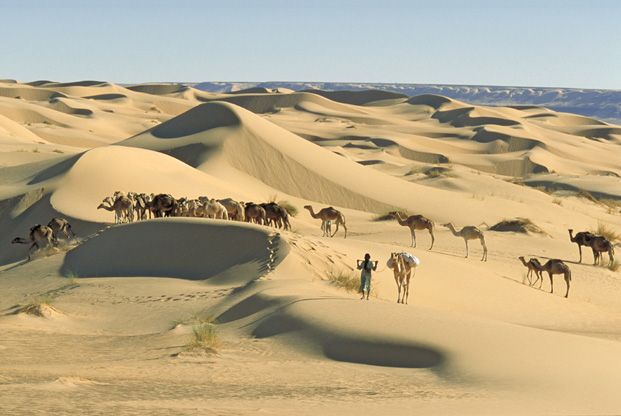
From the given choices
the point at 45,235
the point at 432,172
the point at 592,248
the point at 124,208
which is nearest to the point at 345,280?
the point at 45,235

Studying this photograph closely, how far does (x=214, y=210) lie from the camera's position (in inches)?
822

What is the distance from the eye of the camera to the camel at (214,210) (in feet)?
68.3

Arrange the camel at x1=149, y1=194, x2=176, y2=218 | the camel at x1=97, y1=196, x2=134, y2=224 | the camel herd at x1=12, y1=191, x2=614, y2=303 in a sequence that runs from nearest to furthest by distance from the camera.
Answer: the camel herd at x1=12, y1=191, x2=614, y2=303 → the camel at x1=149, y1=194, x2=176, y2=218 → the camel at x1=97, y1=196, x2=134, y2=224

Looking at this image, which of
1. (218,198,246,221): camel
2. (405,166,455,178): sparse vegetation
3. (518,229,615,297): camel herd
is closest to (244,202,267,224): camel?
(218,198,246,221): camel

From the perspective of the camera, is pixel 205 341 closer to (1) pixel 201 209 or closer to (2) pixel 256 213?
(1) pixel 201 209

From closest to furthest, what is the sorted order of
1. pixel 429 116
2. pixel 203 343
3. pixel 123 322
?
pixel 203 343, pixel 123 322, pixel 429 116

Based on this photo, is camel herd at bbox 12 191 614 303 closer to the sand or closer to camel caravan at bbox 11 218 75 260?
camel caravan at bbox 11 218 75 260

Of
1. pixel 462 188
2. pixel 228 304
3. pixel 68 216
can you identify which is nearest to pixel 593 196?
pixel 462 188

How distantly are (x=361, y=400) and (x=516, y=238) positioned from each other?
56.8 ft

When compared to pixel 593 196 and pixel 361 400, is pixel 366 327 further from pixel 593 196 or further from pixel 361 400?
pixel 593 196

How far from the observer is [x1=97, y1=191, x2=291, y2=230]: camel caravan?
68.9 ft

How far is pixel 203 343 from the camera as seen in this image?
1146 cm

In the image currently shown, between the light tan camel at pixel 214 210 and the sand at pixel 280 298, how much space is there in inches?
49.0

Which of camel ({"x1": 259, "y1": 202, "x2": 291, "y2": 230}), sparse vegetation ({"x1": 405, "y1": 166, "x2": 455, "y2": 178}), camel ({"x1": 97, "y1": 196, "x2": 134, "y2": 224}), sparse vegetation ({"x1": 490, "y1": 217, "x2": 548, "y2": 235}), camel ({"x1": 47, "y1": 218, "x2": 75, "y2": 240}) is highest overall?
camel ({"x1": 259, "y1": 202, "x2": 291, "y2": 230})
